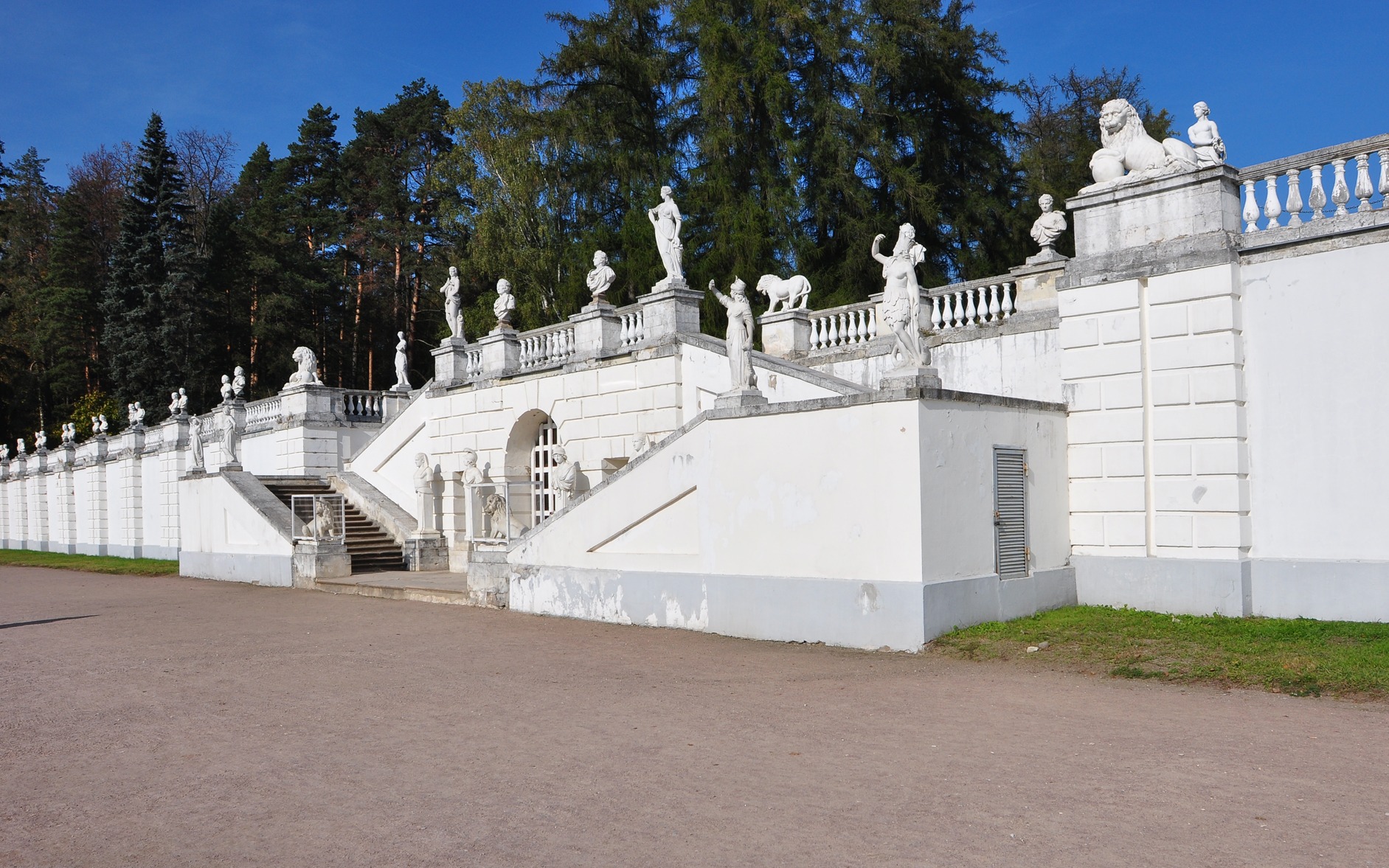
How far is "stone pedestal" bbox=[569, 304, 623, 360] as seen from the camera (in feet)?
61.0

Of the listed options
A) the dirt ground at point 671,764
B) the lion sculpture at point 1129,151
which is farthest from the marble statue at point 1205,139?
the dirt ground at point 671,764

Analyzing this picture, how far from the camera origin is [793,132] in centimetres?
2916

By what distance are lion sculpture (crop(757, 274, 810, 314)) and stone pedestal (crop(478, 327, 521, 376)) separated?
494 cm

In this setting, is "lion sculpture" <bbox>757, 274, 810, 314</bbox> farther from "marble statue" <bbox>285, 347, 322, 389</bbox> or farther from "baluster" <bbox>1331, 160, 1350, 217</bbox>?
"marble statue" <bbox>285, 347, 322, 389</bbox>

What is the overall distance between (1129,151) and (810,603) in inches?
253

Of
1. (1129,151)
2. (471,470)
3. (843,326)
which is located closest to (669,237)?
(843,326)

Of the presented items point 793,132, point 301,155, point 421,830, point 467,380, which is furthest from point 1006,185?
point 301,155

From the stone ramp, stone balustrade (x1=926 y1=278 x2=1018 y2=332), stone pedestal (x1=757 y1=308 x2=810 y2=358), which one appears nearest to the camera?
the stone ramp

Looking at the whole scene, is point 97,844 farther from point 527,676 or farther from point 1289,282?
point 1289,282

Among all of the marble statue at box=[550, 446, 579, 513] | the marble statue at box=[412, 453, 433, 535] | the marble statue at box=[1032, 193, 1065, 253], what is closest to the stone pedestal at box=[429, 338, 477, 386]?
the marble statue at box=[412, 453, 433, 535]

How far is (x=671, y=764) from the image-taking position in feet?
20.9

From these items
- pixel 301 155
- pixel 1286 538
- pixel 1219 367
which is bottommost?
pixel 1286 538

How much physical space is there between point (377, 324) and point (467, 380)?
27.9 m

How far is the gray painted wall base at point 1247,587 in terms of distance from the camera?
34.3 feet
